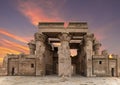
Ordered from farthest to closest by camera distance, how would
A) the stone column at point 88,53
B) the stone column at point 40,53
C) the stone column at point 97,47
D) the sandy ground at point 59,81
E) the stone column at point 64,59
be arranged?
the stone column at point 97,47
the stone column at point 40,53
the stone column at point 88,53
the stone column at point 64,59
the sandy ground at point 59,81

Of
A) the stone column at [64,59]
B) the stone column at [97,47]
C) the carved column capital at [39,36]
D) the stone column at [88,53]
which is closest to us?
the stone column at [64,59]

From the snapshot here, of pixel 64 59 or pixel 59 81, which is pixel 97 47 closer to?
pixel 64 59

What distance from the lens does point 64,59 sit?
92.0 feet

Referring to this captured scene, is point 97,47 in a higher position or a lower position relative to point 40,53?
higher

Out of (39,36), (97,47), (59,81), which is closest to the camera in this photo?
(59,81)

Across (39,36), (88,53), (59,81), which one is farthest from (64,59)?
(59,81)

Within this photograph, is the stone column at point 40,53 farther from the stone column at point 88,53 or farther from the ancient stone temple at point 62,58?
the stone column at point 88,53

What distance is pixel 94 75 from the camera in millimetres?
28812

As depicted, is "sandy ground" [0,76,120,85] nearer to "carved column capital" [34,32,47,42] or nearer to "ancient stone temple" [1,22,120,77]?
"ancient stone temple" [1,22,120,77]

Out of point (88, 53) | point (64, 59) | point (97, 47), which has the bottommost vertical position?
point (64, 59)

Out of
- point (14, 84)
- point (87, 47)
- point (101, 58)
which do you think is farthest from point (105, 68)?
point (14, 84)

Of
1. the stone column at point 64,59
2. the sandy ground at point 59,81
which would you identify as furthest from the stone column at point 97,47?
the sandy ground at point 59,81

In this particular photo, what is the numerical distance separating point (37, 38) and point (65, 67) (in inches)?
219

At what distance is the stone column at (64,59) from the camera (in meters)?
27.8
